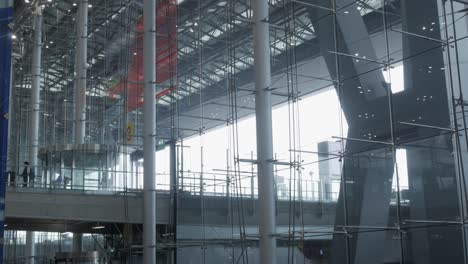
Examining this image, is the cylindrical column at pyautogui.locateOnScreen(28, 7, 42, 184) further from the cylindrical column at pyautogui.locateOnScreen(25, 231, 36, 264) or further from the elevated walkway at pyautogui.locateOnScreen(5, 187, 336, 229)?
the elevated walkway at pyautogui.locateOnScreen(5, 187, 336, 229)

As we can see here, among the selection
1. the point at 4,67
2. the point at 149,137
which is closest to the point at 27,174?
the point at 149,137

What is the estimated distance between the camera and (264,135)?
1155cm

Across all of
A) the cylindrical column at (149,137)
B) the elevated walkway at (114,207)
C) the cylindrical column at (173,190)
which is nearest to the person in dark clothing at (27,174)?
the elevated walkway at (114,207)

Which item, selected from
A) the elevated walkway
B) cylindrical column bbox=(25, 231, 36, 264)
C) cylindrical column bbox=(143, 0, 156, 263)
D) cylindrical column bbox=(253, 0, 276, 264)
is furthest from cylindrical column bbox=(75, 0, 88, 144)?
cylindrical column bbox=(253, 0, 276, 264)

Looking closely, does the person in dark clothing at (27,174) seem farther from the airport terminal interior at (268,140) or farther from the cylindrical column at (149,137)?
the cylindrical column at (149,137)

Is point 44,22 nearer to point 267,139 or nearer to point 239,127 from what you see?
point 239,127

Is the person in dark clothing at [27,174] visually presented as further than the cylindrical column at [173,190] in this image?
Yes

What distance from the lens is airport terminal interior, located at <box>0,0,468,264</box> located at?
8.95 m

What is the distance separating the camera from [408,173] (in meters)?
9.12

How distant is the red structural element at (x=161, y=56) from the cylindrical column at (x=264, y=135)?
544 centimetres

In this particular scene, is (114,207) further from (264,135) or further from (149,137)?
(264,135)

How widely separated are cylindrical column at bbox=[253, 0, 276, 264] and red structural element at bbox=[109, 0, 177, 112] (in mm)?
5443

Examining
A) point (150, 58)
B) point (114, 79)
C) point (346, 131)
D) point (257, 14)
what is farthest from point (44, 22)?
point (346, 131)

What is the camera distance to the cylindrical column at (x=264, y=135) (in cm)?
1133
